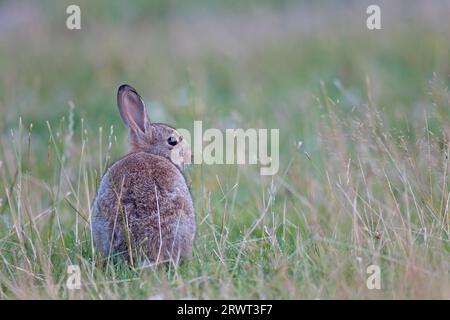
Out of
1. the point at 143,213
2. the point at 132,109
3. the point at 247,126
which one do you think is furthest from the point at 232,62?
the point at 143,213

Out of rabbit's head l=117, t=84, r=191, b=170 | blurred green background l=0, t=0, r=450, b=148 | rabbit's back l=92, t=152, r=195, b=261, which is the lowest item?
rabbit's back l=92, t=152, r=195, b=261

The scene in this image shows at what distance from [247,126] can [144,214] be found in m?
3.09

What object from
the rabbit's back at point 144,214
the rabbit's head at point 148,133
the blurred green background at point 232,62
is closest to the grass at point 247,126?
the blurred green background at point 232,62

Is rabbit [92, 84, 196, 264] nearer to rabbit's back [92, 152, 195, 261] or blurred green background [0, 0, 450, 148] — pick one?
rabbit's back [92, 152, 195, 261]

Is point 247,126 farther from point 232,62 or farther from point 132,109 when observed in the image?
point 232,62

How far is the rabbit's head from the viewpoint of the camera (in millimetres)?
6270

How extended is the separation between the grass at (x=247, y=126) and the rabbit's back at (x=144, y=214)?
148 millimetres

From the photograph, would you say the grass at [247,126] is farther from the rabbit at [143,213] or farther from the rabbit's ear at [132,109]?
the rabbit's ear at [132,109]

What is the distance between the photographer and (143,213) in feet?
18.2

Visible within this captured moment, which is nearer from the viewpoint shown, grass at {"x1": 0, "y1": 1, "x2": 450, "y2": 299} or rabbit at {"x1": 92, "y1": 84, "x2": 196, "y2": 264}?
grass at {"x1": 0, "y1": 1, "x2": 450, "y2": 299}

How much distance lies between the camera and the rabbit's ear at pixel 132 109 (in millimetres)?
6281

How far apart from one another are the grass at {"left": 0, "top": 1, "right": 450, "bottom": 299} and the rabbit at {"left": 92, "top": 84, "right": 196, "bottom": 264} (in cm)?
14

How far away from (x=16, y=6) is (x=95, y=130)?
7.61 meters

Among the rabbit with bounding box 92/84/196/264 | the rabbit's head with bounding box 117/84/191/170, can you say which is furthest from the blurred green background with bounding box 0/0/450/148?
the rabbit with bounding box 92/84/196/264
